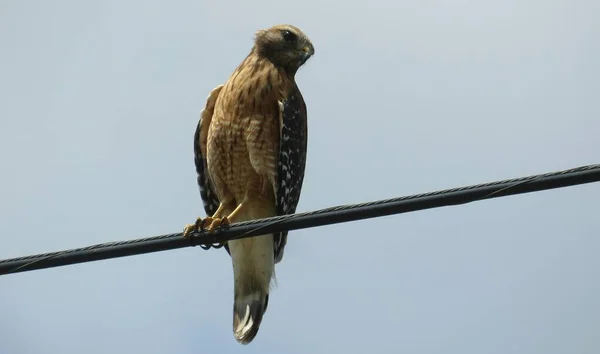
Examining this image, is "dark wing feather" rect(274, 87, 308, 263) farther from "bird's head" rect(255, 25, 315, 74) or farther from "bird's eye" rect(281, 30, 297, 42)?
"bird's eye" rect(281, 30, 297, 42)

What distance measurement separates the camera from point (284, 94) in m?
10.0

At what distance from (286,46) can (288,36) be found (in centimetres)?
10

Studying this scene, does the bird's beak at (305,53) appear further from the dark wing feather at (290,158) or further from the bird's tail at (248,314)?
the bird's tail at (248,314)

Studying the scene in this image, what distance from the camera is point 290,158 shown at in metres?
9.77

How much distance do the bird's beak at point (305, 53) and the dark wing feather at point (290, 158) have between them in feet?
1.68

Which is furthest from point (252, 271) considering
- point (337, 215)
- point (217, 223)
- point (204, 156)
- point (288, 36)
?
point (337, 215)

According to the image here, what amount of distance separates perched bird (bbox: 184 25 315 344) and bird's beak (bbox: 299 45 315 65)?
0.54 meters

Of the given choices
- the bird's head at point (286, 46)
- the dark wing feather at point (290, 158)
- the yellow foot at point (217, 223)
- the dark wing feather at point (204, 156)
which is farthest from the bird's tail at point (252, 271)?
the bird's head at point (286, 46)

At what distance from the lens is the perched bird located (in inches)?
381

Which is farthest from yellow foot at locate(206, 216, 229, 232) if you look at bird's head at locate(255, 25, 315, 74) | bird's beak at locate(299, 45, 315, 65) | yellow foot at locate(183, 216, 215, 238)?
bird's beak at locate(299, 45, 315, 65)

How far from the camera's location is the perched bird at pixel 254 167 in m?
9.67

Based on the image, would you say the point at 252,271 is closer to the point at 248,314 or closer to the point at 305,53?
the point at 248,314

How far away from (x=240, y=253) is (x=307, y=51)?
1871 millimetres

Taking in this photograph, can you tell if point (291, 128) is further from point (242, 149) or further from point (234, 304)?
point (234, 304)
